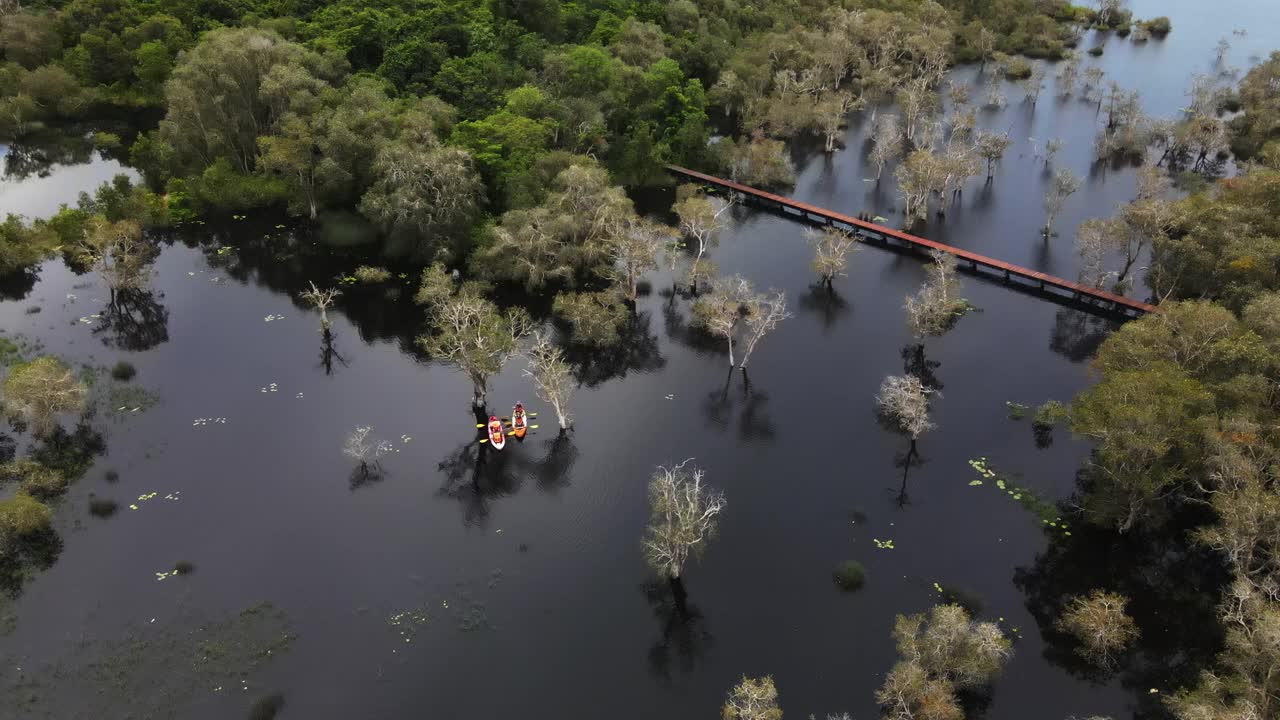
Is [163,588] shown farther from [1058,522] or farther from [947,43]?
[947,43]

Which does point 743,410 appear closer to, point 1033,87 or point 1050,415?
point 1050,415

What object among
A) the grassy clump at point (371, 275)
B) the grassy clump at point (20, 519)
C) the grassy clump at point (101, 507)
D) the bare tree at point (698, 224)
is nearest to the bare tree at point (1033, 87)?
the bare tree at point (698, 224)

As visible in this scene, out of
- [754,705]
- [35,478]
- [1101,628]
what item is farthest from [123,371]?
[1101,628]

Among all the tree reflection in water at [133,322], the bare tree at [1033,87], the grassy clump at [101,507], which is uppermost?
the bare tree at [1033,87]

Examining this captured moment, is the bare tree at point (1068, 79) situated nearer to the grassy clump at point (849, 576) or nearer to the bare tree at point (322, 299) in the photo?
the grassy clump at point (849, 576)

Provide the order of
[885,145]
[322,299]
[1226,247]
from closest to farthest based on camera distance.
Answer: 1. [1226,247]
2. [322,299]
3. [885,145]

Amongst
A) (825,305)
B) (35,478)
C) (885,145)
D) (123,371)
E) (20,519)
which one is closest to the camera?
(20,519)

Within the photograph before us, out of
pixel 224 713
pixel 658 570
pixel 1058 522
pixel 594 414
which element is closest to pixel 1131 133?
pixel 1058 522
